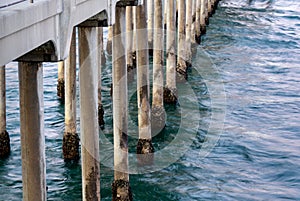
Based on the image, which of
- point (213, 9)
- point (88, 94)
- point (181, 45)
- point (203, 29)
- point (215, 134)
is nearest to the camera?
point (88, 94)

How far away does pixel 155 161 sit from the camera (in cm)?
1450

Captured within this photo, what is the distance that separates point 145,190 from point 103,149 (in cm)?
248

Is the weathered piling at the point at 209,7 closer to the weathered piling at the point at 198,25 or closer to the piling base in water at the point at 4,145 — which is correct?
the weathered piling at the point at 198,25

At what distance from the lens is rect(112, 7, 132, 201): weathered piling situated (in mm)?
11539

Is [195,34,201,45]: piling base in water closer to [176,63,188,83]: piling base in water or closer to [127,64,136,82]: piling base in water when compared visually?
[176,63,188,83]: piling base in water

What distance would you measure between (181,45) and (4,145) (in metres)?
7.01

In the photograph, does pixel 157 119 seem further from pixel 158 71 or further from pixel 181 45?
pixel 181 45

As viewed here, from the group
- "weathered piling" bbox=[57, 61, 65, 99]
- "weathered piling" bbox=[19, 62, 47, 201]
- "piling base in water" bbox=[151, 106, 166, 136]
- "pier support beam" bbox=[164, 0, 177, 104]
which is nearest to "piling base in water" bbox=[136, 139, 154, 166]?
"piling base in water" bbox=[151, 106, 166, 136]

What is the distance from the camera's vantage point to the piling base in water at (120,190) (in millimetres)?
11812

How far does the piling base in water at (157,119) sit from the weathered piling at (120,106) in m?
4.52

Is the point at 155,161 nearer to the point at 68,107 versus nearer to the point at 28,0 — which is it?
the point at 68,107

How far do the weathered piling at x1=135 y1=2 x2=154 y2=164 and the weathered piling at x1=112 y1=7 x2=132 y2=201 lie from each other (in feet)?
4.87

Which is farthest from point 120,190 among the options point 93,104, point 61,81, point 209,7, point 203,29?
point 209,7

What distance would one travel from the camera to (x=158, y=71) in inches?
632
